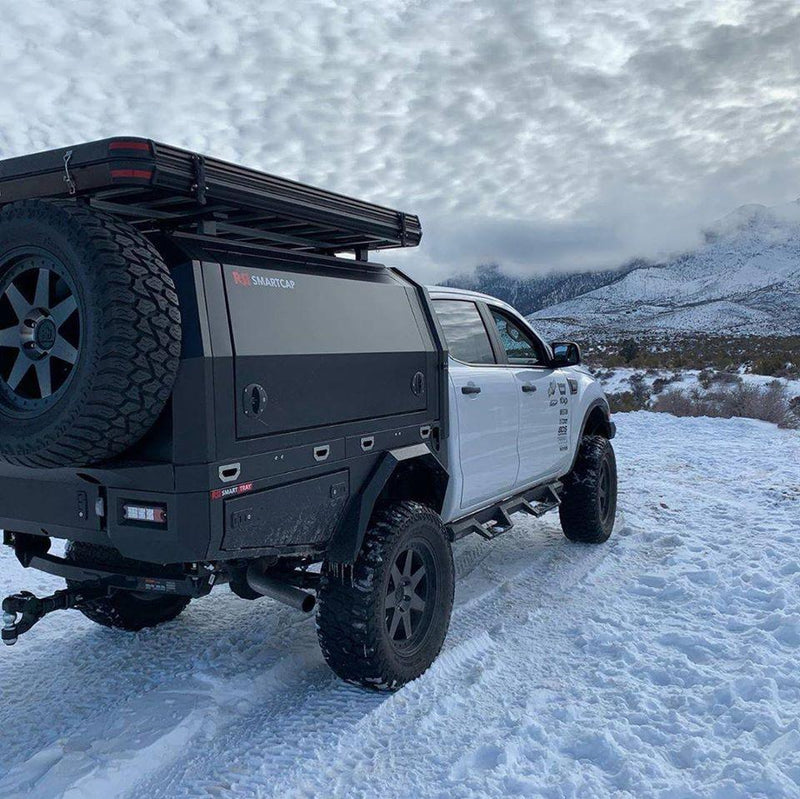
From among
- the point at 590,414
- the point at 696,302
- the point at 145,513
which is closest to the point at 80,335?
the point at 145,513

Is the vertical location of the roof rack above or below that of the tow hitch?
above

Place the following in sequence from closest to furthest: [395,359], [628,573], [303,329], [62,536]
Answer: [62,536] < [303,329] < [395,359] < [628,573]

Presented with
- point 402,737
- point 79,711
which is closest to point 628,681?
point 402,737

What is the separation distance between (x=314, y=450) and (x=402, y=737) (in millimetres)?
1320

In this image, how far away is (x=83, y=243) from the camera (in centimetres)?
275

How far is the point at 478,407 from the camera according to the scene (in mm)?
4805

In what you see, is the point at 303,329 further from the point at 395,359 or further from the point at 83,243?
the point at 83,243

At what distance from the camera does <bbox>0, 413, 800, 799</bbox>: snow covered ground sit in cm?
304

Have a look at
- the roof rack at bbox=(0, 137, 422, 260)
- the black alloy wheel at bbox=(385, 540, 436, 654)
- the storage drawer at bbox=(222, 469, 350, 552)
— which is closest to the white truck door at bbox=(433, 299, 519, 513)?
the black alloy wheel at bbox=(385, 540, 436, 654)

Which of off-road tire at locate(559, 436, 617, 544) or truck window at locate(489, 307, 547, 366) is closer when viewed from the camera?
truck window at locate(489, 307, 547, 366)

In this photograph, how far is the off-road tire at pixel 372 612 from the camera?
361cm

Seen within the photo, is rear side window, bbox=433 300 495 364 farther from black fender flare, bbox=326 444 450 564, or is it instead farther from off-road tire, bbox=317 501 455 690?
off-road tire, bbox=317 501 455 690

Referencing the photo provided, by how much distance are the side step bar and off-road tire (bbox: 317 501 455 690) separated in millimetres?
813

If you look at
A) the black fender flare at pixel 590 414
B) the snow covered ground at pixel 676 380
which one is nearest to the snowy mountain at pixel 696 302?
the snow covered ground at pixel 676 380
